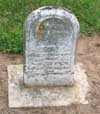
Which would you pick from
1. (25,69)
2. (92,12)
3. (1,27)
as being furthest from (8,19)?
(25,69)

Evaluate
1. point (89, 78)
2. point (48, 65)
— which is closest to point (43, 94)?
point (48, 65)

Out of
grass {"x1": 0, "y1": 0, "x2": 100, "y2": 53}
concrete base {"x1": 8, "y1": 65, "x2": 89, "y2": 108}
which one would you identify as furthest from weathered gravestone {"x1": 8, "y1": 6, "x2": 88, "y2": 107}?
grass {"x1": 0, "y1": 0, "x2": 100, "y2": 53}

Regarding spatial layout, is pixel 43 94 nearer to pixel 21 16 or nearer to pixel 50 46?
pixel 50 46

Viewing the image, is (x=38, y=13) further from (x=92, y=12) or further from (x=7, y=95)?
(x=92, y=12)

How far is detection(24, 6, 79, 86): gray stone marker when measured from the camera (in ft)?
18.2

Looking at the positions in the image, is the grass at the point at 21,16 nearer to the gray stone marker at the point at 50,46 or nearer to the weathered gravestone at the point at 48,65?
the weathered gravestone at the point at 48,65

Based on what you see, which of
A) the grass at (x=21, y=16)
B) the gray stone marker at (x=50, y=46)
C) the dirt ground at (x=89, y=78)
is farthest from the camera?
the grass at (x=21, y=16)

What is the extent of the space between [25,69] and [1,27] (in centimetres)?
186

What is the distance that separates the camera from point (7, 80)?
6312 mm

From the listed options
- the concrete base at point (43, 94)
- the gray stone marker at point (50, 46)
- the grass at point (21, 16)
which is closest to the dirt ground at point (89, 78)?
the concrete base at point (43, 94)

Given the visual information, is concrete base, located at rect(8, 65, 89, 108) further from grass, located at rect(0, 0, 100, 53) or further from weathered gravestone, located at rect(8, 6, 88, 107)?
grass, located at rect(0, 0, 100, 53)

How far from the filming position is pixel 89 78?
6449 millimetres

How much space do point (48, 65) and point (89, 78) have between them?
80 centimetres

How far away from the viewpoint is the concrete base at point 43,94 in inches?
231
